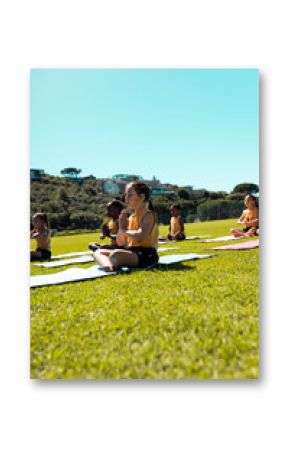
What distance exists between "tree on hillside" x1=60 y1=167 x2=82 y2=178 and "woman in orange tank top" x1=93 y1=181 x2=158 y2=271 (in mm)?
647

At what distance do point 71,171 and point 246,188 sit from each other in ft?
5.74

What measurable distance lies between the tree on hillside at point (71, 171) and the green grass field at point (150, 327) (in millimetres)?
1061

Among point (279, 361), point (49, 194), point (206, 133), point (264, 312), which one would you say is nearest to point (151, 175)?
point (206, 133)

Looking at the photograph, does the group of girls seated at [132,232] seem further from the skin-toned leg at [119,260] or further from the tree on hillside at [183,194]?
the tree on hillside at [183,194]

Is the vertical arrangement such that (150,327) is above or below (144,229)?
below

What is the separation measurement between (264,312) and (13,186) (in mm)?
2647

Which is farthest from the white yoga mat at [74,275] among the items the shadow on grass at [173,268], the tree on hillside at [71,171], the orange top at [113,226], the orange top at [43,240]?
the tree on hillside at [71,171]

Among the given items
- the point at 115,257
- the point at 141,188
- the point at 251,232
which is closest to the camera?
the point at 251,232

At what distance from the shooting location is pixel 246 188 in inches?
172

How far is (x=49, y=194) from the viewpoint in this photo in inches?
170

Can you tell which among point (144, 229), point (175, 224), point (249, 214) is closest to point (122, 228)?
point (144, 229)

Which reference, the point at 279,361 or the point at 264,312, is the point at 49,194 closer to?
the point at 264,312

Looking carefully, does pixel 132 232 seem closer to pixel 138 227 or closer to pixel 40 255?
pixel 138 227

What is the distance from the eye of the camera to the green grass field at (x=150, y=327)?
336cm
